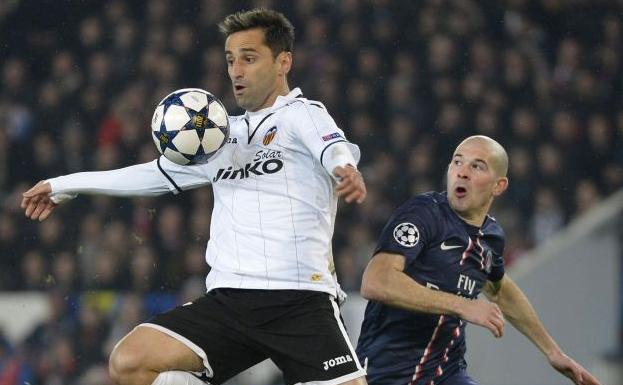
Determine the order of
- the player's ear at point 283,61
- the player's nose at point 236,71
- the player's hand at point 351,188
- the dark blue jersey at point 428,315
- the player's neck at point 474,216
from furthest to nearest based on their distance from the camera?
1. the player's neck at point 474,216
2. the dark blue jersey at point 428,315
3. the player's ear at point 283,61
4. the player's nose at point 236,71
5. the player's hand at point 351,188

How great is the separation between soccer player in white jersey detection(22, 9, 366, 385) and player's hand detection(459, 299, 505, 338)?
45 centimetres

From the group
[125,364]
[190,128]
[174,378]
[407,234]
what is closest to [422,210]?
[407,234]

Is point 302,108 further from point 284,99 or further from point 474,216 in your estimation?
point 474,216

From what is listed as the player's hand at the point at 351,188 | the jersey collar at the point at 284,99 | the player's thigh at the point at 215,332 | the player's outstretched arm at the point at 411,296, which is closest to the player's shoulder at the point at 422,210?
the player's outstretched arm at the point at 411,296

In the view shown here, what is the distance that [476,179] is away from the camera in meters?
4.93

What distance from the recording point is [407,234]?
15.3 feet

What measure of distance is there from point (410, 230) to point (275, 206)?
0.62 metres

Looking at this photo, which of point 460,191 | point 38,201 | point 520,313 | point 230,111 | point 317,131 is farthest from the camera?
point 230,111

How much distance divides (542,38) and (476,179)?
536 cm

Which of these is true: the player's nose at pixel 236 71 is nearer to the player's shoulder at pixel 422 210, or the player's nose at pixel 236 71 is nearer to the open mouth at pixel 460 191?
the player's shoulder at pixel 422 210

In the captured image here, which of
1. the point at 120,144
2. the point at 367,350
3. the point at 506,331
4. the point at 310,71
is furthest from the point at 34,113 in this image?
the point at 367,350

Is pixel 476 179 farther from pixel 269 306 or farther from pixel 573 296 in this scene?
pixel 573 296

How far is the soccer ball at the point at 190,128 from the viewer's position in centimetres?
427

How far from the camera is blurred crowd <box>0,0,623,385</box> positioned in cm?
819
